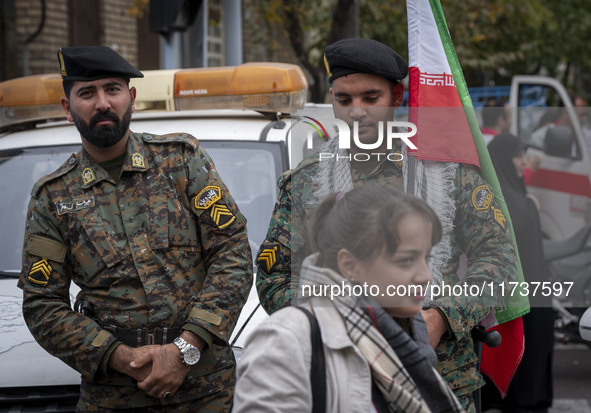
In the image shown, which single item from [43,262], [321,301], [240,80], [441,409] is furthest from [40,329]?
[240,80]

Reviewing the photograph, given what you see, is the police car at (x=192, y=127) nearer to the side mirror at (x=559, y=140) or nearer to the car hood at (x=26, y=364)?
the car hood at (x=26, y=364)

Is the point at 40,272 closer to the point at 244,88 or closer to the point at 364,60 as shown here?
the point at 364,60

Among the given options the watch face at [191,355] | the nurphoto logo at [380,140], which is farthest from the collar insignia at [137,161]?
the nurphoto logo at [380,140]

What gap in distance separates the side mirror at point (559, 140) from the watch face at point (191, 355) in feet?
26.1

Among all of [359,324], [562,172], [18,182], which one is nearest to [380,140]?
[359,324]

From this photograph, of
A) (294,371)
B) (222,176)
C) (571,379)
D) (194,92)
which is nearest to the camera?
(294,371)

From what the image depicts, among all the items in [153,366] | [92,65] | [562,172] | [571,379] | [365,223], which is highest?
[92,65]

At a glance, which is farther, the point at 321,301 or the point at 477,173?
the point at 477,173

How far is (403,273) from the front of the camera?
205 centimetres

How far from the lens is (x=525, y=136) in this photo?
1179 centimetres

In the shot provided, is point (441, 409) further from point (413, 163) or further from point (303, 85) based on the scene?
point (303, 85)

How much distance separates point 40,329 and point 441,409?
1.47 meters

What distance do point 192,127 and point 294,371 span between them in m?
2.72

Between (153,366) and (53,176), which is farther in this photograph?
(53,176)
